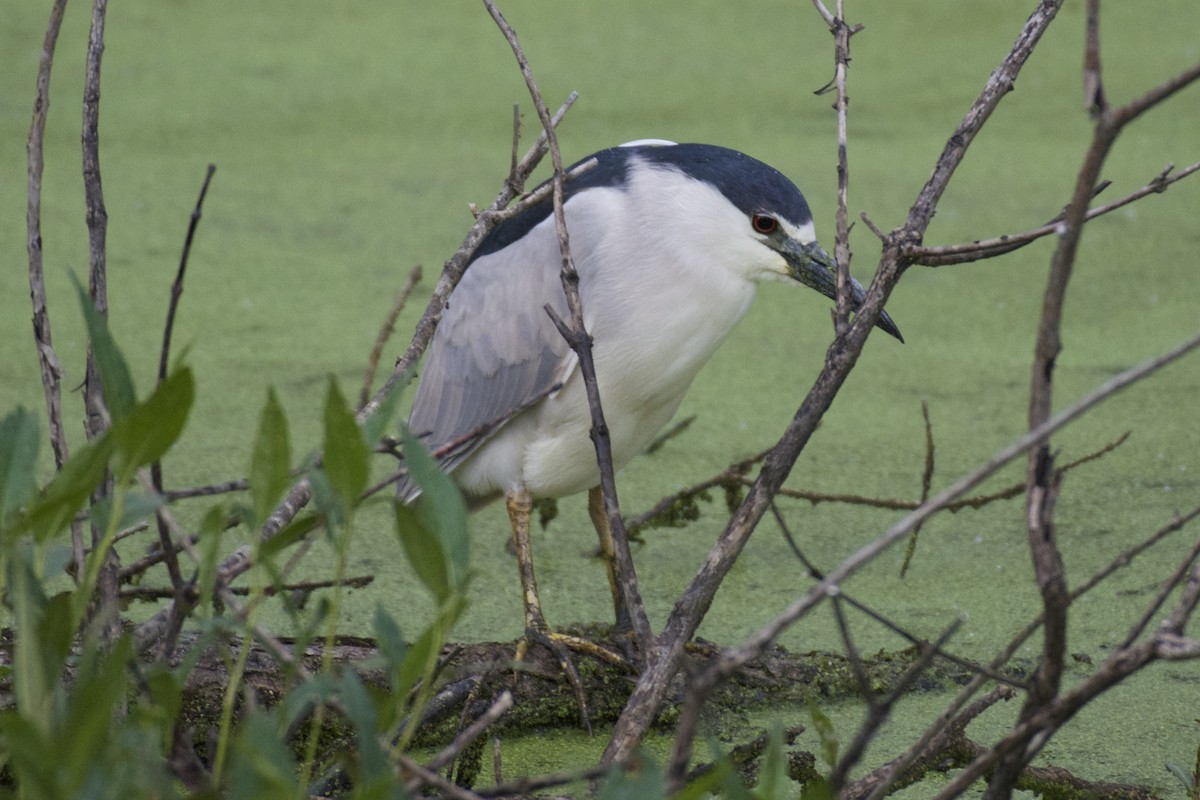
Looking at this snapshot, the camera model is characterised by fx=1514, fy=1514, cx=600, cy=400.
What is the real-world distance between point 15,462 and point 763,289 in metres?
2.24

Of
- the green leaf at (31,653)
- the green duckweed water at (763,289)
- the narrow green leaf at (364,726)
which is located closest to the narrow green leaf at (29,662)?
the green leaf at (31,653)

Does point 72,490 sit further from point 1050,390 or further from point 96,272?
point 1050,390

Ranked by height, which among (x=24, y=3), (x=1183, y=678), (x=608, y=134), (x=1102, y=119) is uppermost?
(x=24, y=3)

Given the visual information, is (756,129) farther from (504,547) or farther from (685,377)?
(685,377)

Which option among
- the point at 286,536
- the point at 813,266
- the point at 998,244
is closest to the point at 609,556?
the point at 813,266

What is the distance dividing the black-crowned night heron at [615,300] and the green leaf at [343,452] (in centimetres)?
75

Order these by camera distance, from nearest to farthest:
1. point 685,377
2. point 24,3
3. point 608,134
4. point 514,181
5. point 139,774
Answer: point 139,774 → point 514,181 → point 685,377 → point 608,134 → point 24,3

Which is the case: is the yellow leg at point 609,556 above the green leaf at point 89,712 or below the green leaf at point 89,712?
below

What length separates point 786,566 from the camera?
183cm

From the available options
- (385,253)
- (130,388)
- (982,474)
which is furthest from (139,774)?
(385,253)

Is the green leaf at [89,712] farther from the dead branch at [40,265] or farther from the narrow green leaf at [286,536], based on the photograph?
the dead branch at [40,265]

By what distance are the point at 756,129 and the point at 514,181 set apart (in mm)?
2260

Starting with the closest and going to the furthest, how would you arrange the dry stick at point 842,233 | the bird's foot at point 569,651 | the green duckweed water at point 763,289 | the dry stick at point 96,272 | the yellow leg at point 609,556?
the dry stick at point 96,272, the dry stick at point 842,233, the bird's foot at point 569,651, the yellow leg at point 609,556, the green duckweed water at point 763,289

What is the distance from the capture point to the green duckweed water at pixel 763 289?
179cm
